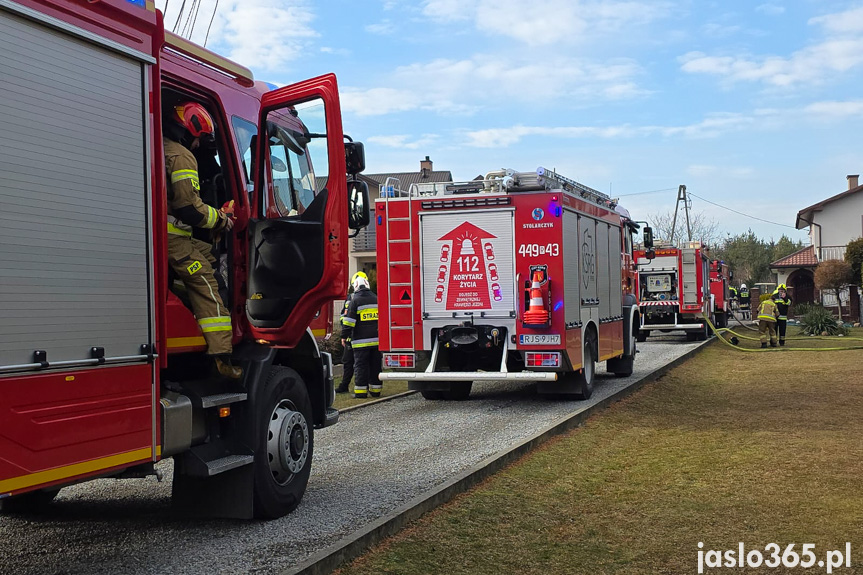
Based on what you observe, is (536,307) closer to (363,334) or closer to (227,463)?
(363,334)

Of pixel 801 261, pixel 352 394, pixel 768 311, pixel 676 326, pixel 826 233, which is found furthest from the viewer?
pixel 826 233

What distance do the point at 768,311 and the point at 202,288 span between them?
20884mm

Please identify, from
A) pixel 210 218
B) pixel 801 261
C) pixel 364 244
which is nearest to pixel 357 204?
pixel 210 218

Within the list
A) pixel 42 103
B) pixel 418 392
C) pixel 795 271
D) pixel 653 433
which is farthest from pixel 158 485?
pixel 795 271

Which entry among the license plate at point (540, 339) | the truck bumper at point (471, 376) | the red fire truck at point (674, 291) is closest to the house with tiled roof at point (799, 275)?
the red fire truck at point (674, 291)

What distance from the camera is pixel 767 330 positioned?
23.8 meters

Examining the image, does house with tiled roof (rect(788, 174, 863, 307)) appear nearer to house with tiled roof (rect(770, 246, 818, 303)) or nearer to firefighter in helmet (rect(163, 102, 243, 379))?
house with tiled roof (rect(770, 246, 818, 303))

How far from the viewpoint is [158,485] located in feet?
23.1

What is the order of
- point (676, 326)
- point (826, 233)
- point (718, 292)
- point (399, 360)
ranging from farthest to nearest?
point (826, 233)
point (718, 292)
point (676, 326)
point (399, 360)

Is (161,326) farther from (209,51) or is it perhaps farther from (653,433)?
(653,433)

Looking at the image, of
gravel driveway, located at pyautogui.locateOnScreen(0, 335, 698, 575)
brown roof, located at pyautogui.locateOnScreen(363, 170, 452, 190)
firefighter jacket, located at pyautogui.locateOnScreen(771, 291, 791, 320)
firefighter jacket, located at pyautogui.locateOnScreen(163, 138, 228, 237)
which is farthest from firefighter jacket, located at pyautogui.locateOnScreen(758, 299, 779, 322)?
brown roof, located at pyautogui.locateOnScreen(363, 170, 452, 190)

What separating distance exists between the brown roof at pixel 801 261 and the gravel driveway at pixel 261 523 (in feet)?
144

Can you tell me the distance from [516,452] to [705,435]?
2510 millimetres

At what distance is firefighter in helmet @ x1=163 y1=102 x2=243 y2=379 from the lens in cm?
511
